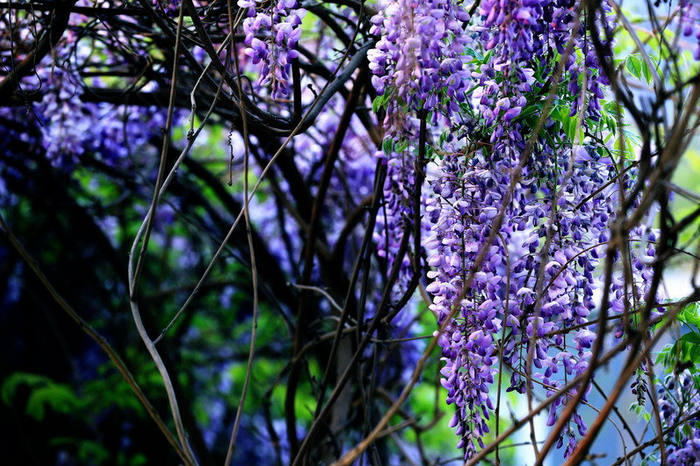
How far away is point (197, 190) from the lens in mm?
3297

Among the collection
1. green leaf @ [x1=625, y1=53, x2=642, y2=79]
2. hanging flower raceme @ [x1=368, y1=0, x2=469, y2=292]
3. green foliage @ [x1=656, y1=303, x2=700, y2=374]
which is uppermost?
green leaf @ [x1=625, y1=53, x2=642, y2=79]

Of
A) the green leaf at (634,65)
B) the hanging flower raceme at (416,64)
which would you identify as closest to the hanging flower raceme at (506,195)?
the hanging flower raceme at (416,64)

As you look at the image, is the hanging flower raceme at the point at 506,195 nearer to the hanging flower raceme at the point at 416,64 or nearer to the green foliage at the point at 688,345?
the hanging flower raceme at the point at 416,64

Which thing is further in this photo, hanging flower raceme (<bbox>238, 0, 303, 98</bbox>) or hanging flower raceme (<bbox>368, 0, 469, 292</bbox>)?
hanging flower raceme (<bbox>238, 0, 303, 98</bbox>)

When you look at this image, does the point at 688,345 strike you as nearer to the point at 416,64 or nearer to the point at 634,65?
the point at 634,65

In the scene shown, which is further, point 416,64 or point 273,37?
point 273,37

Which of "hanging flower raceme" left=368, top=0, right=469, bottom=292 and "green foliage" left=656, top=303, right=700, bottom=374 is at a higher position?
"hanging flower raceme" left=368, top=0, right=469, bottom=292

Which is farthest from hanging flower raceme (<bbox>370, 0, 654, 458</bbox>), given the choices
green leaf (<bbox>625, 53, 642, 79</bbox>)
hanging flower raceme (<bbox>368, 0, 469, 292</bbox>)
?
green leaf (<bbox>625, 53, 642, 79</bbox>)

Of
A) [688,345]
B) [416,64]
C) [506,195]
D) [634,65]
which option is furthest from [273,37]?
[688,345]

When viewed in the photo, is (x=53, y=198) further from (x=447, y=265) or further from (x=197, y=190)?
(x=447, y=265)

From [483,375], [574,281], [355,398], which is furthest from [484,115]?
[355,398]

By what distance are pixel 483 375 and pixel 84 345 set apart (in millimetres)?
4182

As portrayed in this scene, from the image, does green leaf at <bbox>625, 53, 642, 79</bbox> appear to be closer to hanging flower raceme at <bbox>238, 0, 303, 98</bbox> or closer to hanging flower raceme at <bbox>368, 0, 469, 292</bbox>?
hanging flower raceme at <bbox>368, 0, 469, 292</bbox>

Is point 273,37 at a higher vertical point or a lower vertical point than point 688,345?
higher
